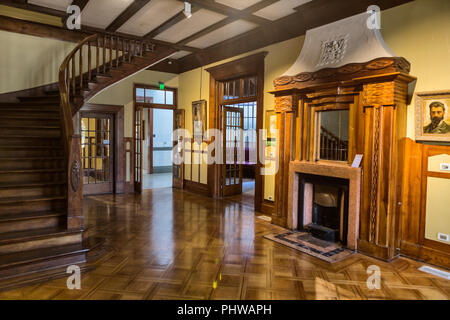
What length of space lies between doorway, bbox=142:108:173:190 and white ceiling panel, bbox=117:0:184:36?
579 cm

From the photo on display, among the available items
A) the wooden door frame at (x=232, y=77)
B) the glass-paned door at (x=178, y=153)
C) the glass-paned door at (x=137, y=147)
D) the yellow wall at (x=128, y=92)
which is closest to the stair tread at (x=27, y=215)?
the wooden door frame at (x=232, y=77)

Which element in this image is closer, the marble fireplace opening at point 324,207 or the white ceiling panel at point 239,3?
the marble fireplace opening at point 324,207

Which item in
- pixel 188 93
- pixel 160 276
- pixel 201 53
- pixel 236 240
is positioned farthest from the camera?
pixel 188 93

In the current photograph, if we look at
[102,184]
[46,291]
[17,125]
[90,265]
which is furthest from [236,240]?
[102,184]

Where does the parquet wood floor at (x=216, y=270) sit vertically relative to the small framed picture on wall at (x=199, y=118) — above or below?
below

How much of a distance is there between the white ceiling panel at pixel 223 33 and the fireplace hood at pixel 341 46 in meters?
1.38

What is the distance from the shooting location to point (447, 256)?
3.37 metres

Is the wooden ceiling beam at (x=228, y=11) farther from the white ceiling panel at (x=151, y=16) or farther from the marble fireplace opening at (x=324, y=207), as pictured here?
the marble fireplace opening at (x=324, y=207)

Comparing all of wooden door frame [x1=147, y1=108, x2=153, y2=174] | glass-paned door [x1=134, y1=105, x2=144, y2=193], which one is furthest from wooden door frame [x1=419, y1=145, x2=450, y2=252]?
wooden door frame [x1=147, y1=108, x2=153, y2=174]

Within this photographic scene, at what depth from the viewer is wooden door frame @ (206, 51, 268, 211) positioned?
5723mm

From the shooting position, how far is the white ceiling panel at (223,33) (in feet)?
18.2

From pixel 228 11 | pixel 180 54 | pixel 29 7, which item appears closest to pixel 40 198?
pixel 29 7

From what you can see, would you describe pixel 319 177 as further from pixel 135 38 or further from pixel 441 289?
pixel 135 38

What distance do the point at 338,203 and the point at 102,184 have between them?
18.0 ft
